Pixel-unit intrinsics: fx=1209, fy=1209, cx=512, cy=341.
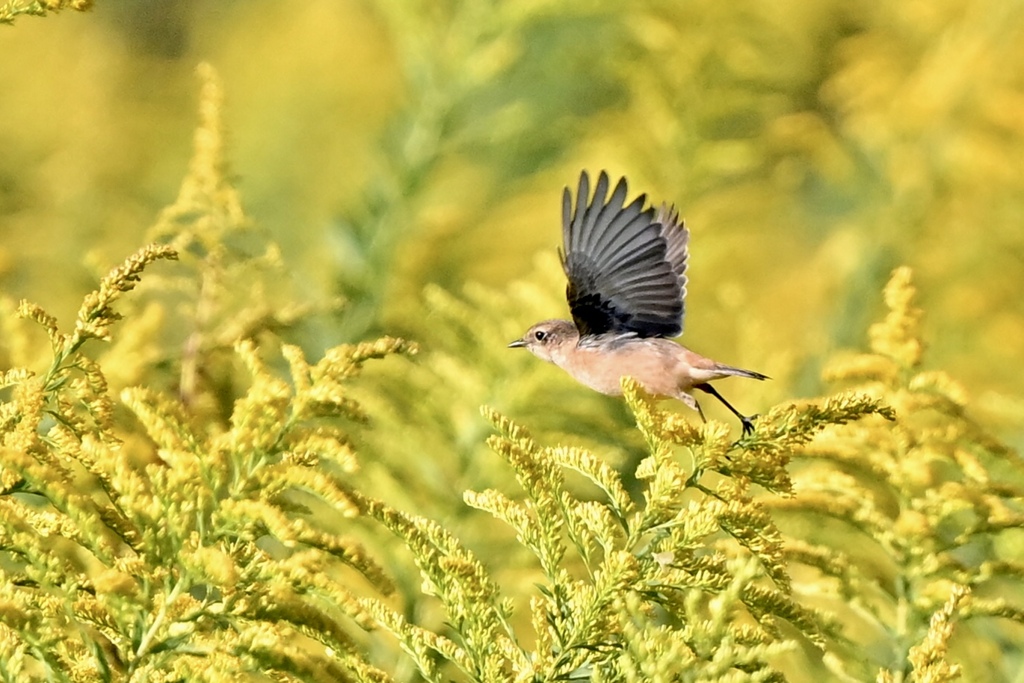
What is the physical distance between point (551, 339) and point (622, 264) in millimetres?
467

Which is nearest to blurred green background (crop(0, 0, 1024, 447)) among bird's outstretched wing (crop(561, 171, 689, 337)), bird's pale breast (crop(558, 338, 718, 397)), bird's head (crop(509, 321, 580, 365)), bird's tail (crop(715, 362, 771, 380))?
bird's head (crop(509, 321, 580, 365))

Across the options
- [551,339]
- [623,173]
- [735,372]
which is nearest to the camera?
[735,372]

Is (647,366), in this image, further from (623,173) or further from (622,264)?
(623,173)

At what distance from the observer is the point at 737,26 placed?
181 inches

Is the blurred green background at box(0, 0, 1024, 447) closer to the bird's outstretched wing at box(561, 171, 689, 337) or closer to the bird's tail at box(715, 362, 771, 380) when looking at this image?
the bird's outstretched wing at box(561, 171, 689, 337)

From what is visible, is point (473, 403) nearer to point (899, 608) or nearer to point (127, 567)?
point (899, 608)

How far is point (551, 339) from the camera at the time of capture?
2.78 m

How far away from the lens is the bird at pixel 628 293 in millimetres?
2301

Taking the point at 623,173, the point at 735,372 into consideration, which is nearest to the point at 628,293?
the point at 735,372

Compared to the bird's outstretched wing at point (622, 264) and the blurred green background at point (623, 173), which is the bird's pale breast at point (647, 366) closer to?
the bird's outstretched wing at point (622, 264)

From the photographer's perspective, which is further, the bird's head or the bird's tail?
the bird's head

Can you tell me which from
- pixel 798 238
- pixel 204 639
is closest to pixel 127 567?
pixel 204 639

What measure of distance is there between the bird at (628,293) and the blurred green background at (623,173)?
775 millimetres

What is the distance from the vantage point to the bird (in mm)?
2301
